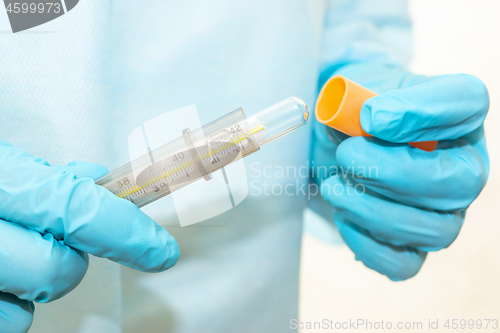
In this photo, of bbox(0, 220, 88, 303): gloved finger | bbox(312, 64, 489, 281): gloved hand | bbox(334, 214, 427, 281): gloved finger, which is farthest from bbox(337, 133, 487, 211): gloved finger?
bbox(0, 220, 88, 303): gloved finger

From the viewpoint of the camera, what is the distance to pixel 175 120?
1.88ft

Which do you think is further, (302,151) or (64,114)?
(302,151)

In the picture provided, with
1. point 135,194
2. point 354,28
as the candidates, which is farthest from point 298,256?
point 354,28

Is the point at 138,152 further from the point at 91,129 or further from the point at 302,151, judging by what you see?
the point at 302,151

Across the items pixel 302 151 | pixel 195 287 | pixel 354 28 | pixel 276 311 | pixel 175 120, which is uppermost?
pixel 354 28

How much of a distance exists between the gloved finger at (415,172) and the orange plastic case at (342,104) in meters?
0.05

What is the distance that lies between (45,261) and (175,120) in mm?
317

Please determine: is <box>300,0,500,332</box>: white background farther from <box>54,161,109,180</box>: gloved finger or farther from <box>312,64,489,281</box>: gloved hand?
<box>54,161,109,180</box>: gloved finger

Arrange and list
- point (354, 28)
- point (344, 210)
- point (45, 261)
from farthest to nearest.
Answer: point (354, 28), point (344, 210), point (45, 261)

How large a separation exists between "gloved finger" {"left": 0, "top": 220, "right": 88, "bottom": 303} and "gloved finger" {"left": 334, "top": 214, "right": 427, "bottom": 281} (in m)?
0.62

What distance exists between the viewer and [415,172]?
543 millimetres

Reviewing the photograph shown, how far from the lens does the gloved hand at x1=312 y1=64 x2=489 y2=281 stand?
51 centimetres

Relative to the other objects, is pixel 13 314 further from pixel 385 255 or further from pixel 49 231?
pixel 385 255

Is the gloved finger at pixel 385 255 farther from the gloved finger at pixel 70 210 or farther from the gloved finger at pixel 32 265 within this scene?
the gloved finger at pixel 32 265
